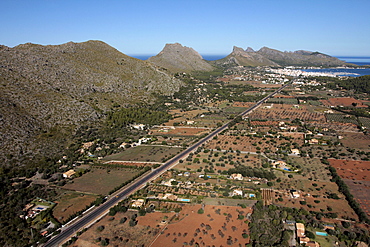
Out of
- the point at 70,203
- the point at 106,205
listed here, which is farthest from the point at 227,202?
the point at 70,203

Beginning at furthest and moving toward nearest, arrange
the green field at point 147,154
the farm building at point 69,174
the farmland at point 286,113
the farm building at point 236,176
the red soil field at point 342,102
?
1. the red soil field at point 342,102
2. the farmland at point 286,113
3. the green field at point 147,154
4. the farm building at point 69,174
5. the farm building at point 236,176

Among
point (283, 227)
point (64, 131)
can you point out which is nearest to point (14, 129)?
point (64, 131)

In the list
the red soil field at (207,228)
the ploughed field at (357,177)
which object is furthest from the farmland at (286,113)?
the red soil field at (207,228)

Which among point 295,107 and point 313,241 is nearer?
point 313,241

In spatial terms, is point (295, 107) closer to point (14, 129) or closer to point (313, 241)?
point (313, 241)

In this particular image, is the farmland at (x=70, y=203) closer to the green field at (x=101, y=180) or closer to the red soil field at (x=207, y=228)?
the green field at (x=101, y=180)

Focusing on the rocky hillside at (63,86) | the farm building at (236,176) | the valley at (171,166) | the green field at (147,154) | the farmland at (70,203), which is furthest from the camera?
the rocky hillside at (63,86)
